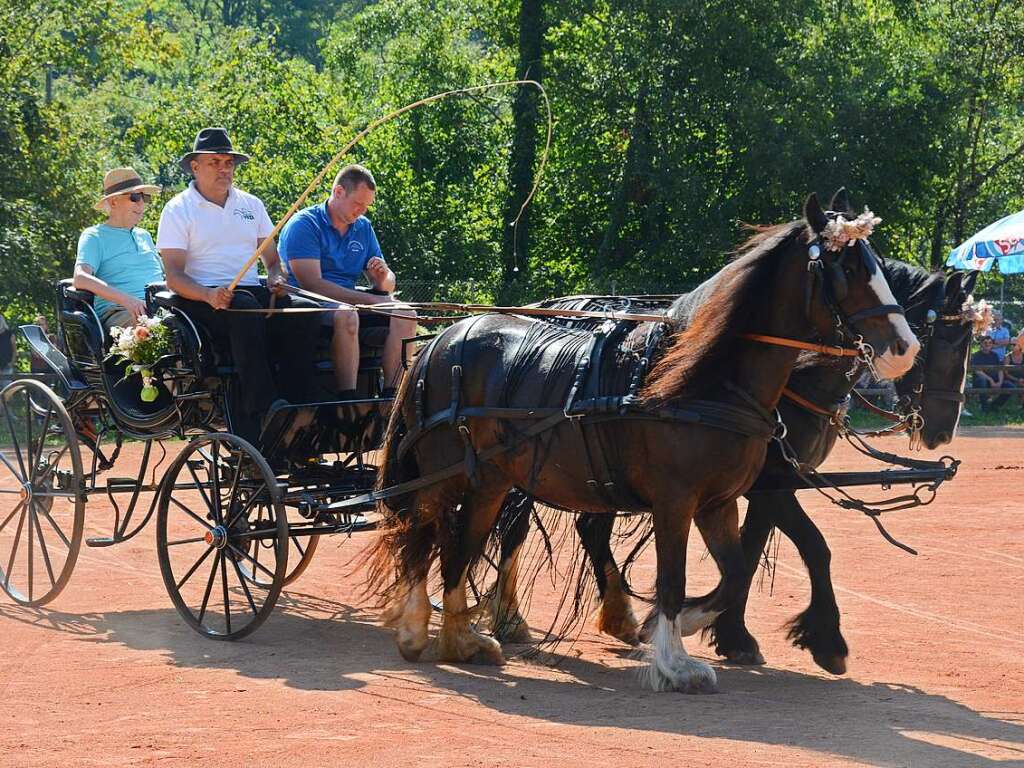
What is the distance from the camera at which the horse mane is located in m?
5.87

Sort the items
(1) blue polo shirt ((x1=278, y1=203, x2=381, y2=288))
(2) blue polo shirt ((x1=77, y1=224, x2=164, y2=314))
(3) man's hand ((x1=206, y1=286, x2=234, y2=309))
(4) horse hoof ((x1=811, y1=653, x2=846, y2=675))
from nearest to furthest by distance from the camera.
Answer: (4) horse hoof ((x1=811, y1=653, x2=846, y2=675))
(3) man's hand ((x1=206, y1=286, x2=234, y2=309))
(1) blue polo shirt ((x1=278, y1=203, x2=381, y2=288))
(2) blue polo shirt ((x1=77, y1=224, x2=164, y2=314))

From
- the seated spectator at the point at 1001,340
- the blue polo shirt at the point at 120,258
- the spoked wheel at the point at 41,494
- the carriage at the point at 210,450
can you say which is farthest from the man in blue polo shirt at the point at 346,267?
the seated spectator at the point at 1001,340

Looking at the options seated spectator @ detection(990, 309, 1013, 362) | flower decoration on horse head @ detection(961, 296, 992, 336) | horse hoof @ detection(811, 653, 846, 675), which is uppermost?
flower decoration on horse head @ detection(961, 296, 992, 336)

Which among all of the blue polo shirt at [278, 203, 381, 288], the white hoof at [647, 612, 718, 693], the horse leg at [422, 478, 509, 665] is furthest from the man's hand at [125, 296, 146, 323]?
the white hoof at [647, 612, 718, 693]

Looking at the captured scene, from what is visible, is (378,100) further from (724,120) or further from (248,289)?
(248,289)

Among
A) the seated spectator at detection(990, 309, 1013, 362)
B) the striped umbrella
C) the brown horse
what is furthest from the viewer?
the seated spectator at detection(990, 309, 1013, 362)

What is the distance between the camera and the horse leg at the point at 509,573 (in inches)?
283

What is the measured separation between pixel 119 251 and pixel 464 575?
316cm

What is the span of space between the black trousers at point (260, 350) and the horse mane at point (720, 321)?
2141 millimetres

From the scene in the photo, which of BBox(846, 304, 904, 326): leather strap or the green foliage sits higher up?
the green foliage

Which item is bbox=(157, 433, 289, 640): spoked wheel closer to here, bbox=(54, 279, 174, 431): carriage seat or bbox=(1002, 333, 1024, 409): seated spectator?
bbox=(54, 279, 174, 431): carriage seat

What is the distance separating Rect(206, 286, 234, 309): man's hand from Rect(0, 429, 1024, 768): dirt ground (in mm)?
1719

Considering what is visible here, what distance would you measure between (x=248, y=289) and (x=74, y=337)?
1.28 metres

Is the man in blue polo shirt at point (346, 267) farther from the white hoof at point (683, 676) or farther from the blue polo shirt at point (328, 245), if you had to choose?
the white hoof at point (683, 676)
